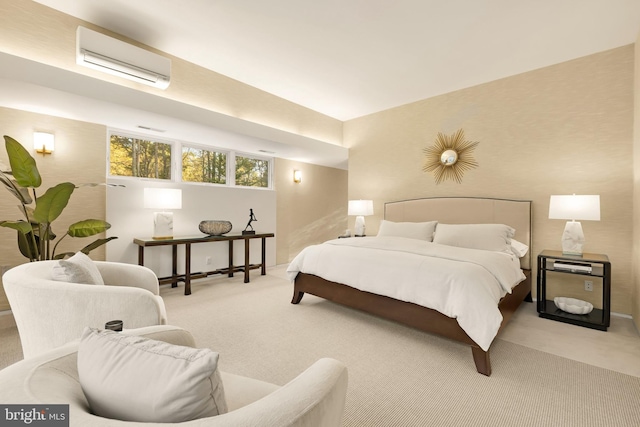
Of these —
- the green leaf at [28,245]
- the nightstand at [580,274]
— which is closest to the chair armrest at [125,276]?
the green leaf at [28,245]

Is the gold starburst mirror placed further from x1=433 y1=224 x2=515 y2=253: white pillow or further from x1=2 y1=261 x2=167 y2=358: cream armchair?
x1=2 y1=261 x2=167 y2=358: cream armchair

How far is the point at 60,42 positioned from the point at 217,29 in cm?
140

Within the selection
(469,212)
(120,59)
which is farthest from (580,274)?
(120,59)

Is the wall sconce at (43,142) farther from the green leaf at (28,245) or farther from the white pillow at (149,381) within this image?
the white pillow at (149,381)

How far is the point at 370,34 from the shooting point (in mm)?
2963

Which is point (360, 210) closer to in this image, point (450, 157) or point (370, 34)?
point (450, 157)

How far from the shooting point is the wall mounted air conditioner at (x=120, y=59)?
2.61m

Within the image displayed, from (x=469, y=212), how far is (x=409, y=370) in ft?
8.69

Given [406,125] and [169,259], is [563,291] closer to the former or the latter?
[406,125]

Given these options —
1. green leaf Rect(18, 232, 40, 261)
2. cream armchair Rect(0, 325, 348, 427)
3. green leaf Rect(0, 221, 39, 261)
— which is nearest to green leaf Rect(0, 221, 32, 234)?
green leaf Rect(0, 221, 39, 261)

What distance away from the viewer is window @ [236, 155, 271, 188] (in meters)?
5.01

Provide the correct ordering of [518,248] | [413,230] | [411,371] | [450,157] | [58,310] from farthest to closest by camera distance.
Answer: [450,157] → [413,230] → [518,248] → [411,371] → [58,310]

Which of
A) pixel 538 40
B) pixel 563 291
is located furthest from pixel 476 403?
pixel 538 40

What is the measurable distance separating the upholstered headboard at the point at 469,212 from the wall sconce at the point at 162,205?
3201 millimetres
